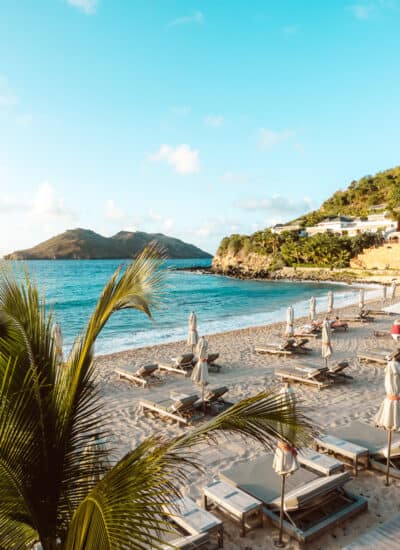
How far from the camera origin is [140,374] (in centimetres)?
1141

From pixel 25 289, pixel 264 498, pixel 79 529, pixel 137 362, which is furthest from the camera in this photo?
pixel 137 362

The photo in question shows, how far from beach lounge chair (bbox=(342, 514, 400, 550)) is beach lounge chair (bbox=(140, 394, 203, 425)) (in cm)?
456

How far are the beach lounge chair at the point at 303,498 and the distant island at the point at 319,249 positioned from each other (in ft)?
186

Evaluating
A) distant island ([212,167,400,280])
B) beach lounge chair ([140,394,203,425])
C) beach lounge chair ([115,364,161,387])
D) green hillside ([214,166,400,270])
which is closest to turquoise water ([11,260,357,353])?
beach lounge chair ([115,364,161,387])

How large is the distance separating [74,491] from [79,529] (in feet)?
2.53

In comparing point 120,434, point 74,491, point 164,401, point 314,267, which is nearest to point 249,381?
point 164,401

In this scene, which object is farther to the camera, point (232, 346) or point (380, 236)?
point (380, 236)

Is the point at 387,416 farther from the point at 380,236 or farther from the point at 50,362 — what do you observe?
the point at 380,236

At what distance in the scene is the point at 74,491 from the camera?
111 inches

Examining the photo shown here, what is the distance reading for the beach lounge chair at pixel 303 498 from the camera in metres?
4.87

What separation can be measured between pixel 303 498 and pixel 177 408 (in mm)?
3897

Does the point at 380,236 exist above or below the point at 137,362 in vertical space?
above

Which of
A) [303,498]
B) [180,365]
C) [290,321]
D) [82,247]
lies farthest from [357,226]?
[82,247]

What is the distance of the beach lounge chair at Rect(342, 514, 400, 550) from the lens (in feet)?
13.3
